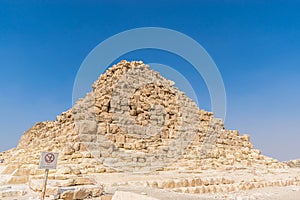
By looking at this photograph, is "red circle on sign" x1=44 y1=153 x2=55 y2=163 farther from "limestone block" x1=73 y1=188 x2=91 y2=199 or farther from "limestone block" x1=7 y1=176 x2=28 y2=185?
"limestone block" x1=7 y1=176 x2=28 y2=185

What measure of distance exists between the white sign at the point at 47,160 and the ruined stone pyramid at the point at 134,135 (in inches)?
122

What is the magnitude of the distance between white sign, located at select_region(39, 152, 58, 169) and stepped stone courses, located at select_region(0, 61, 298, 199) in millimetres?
697

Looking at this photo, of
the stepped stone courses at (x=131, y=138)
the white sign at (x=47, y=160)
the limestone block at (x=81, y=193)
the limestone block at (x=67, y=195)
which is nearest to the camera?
the white sign at (x=47, y=160)

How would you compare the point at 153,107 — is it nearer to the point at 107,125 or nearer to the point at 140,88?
the point at 140,88

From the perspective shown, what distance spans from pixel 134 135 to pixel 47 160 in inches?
340

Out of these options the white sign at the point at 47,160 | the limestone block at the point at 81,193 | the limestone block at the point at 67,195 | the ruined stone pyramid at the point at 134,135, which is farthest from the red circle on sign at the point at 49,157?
the ruined stone pyramid at the point at 134,135

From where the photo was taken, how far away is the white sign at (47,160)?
5.11 metres

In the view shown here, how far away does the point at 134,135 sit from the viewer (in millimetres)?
13695

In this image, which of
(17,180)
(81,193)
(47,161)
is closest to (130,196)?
(81,193)

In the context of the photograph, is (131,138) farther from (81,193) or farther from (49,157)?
(49,157)

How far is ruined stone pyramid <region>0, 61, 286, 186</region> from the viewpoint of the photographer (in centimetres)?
1099

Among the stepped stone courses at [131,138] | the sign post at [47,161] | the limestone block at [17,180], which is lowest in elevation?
the limestone block at [17,180]

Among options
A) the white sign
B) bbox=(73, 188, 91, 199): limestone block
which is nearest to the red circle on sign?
the white sign

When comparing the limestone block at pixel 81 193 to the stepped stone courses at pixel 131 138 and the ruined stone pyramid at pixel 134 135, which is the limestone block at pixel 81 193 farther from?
the ruined stone pyramid at pixel 134 135
